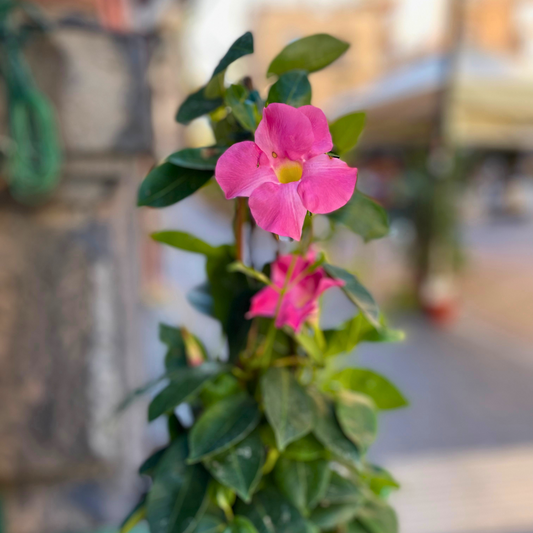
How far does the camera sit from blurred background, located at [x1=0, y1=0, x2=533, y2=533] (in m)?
1.03

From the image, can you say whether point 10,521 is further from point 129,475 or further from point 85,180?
point 85,180

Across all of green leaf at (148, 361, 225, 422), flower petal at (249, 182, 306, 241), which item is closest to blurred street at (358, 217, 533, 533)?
green leaf at (148, 361, 225, 422)

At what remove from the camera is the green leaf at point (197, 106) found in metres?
0.47

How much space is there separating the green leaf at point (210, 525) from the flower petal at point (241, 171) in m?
0.37

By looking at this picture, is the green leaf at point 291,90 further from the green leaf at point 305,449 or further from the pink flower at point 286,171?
the green leaf at point 305,449

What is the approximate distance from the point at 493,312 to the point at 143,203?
514 centimetres

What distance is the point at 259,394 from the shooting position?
0.56 m

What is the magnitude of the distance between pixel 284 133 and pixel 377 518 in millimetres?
486

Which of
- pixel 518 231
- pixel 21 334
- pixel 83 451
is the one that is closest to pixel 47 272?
pixel 21 334

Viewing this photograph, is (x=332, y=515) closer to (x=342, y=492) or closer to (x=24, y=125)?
→ (x=342, y=492)

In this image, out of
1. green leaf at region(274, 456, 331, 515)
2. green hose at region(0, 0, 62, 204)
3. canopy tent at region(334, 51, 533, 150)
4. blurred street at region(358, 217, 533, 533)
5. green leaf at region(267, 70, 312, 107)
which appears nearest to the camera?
green leaf at region(267, 70, 312, 107)

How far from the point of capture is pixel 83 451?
1209 mm

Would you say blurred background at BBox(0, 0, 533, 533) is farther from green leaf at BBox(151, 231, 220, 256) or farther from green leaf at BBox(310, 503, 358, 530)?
green leaf at BBox(310, 503, 358, 530)

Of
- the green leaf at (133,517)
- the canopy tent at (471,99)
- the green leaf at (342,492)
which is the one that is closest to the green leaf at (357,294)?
the green leaf at (342,492)
